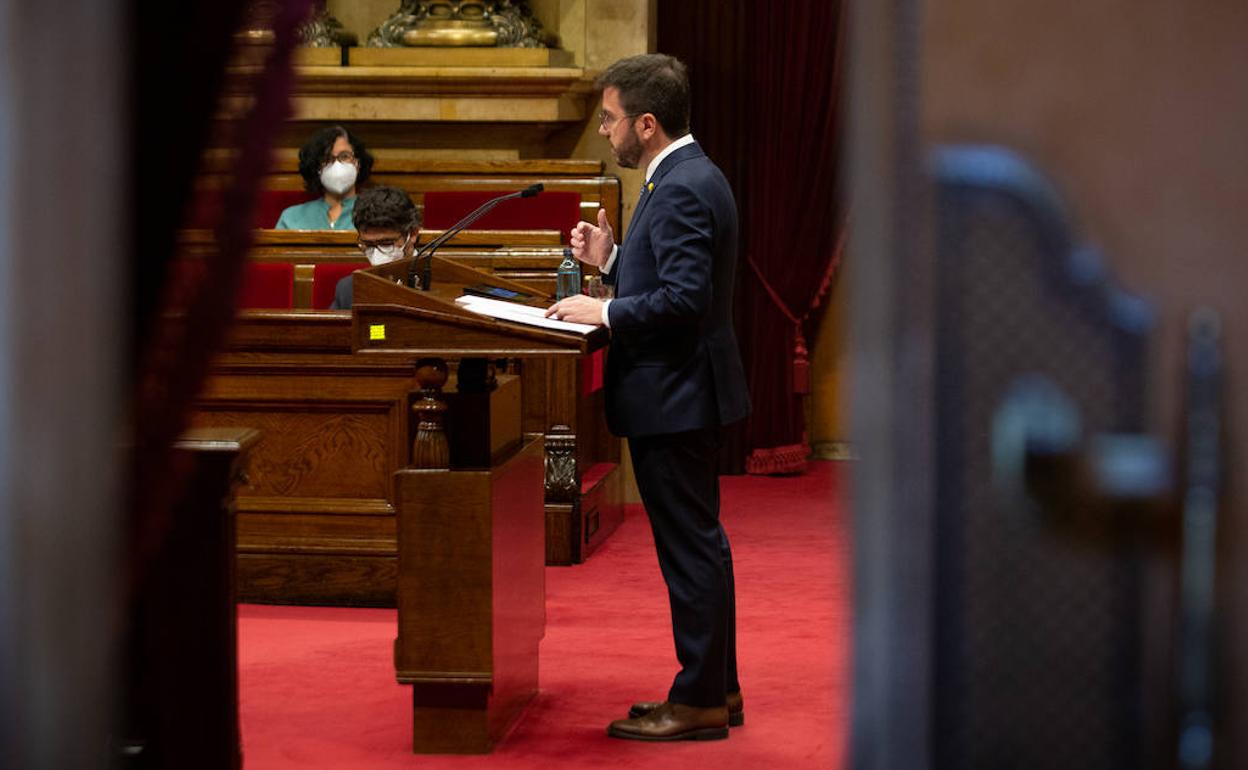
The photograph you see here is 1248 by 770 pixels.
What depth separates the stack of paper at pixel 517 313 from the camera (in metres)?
3.62

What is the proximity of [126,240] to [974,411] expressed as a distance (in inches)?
38.2

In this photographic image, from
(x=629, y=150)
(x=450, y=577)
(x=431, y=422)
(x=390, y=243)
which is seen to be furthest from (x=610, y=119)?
(x=390, y=243)

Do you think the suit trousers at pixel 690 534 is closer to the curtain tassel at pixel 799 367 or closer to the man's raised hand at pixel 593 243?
the man's raised hand at pixel 593 243

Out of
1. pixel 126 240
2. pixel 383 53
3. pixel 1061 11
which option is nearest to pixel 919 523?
pixel 1061 11

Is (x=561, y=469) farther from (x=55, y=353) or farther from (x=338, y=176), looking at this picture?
(x=55, y=353)

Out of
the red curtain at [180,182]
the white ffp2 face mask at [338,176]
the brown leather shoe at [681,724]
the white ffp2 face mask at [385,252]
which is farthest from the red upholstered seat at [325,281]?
the red curtain at [180,182]

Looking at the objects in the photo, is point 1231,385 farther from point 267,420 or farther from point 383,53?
point 383,53

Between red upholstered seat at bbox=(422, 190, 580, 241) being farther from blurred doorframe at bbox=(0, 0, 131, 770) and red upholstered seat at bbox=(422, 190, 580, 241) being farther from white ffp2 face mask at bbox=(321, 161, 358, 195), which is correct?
blurred doorframe at bbox=(0, 0, 131, 770)

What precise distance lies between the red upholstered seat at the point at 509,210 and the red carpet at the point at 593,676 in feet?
4.90

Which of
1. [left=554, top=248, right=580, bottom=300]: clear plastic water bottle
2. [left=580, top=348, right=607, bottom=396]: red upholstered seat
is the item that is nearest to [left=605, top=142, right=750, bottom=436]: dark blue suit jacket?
[left=554, top=248, right=580, bottom=300]: clear plastic water bottle

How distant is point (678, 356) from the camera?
12.7 feet

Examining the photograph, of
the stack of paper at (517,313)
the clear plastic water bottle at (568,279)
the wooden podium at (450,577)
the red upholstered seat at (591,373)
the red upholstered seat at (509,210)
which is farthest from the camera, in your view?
the red upholstered seat at (509,210)

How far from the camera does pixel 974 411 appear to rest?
210cm

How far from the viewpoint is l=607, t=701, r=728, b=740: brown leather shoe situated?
3.99 m
